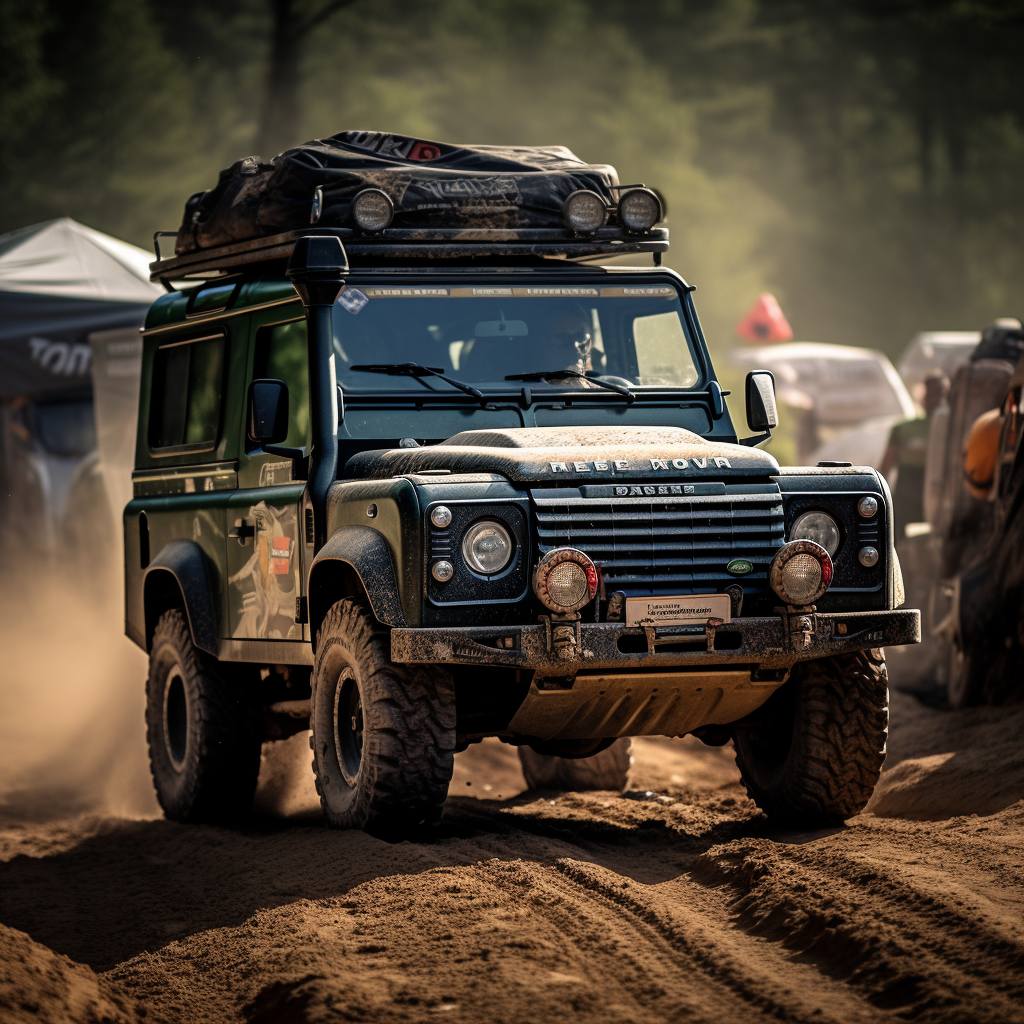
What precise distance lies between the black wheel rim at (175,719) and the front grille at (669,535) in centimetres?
336

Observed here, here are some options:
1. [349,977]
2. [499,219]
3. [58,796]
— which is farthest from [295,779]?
[349,977]

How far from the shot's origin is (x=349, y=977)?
→ 4.93 m

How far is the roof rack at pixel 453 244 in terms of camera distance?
7.83m

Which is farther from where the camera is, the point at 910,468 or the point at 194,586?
the point at 910,468

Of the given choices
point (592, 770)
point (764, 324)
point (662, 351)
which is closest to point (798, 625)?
point (662, 351)

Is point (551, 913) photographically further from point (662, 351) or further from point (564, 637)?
point (662, 351)

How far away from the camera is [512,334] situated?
7.76 meters

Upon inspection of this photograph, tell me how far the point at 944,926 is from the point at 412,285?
393 cm

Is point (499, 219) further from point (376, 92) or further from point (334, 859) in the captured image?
point (376, 92)

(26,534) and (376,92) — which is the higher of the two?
(376,92)

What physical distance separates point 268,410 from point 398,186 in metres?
1.48

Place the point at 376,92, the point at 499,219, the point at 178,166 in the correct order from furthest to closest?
the point at 376,92
the point at 178,166
the point at 499,219

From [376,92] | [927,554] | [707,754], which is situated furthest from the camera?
[376,92]

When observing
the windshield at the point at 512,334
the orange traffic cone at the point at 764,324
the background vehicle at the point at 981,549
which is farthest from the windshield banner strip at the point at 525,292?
the orange traffic cone at the point at 764,324
